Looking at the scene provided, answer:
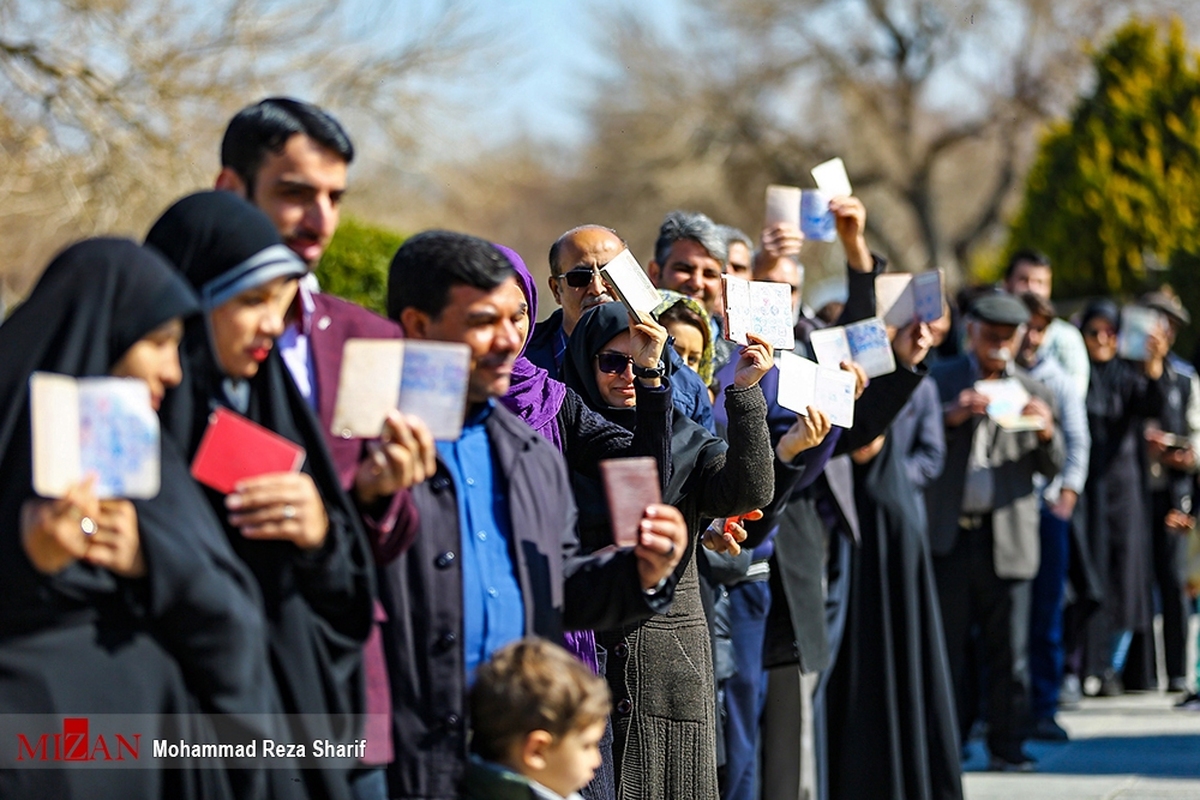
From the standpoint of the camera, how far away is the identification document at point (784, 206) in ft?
19.8

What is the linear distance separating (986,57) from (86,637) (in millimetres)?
37534

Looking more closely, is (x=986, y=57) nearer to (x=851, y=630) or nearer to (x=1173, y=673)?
(x=1173, y=673)

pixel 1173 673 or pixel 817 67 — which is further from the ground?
pixel 817 67

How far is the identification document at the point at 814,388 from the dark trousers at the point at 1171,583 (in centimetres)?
615

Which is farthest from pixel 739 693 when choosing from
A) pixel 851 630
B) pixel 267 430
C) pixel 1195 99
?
pixel 1195 99

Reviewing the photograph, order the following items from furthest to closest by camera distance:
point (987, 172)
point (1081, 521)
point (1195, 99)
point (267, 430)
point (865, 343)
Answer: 1. point (987, 172)
2. point (1195, 99)
3. point (1081, 521)
4. point (865, 343)
5. point (267, 430)

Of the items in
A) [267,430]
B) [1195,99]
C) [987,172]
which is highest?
[987,172]

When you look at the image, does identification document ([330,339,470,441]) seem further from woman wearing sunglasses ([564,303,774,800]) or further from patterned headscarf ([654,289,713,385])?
patterned headscarf ([654,289,713,385])

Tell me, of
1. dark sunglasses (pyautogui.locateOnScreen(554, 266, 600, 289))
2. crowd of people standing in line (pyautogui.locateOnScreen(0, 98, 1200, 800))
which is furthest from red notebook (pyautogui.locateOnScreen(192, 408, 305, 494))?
dark sunglasses (pyautogui.locateOnScreen(554, 266, 600, 289))

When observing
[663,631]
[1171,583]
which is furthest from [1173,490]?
[663,631]

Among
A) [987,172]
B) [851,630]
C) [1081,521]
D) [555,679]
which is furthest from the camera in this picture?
[987,172]

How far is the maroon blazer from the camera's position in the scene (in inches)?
119

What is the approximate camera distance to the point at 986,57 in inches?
1500

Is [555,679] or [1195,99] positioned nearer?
[555,679]
